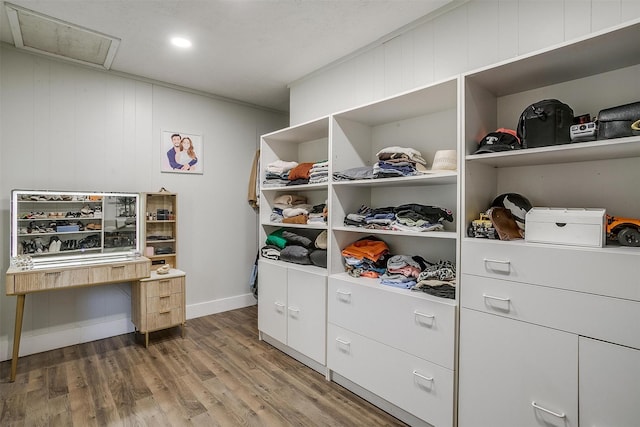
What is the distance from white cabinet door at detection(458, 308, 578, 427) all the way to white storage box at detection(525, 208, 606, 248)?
1.30ft

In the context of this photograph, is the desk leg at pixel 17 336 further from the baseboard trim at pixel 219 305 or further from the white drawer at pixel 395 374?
the white drawer at pixel 395 374

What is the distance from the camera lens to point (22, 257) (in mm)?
2600

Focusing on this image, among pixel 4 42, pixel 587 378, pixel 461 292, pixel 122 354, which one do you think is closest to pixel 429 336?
pixel 461 292

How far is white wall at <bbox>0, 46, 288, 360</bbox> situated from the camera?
278 cm

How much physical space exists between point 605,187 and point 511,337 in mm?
876

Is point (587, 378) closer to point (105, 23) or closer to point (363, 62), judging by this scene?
point (363, 62)

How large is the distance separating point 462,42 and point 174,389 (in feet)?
10.2

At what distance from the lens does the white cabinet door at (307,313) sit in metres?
2.49

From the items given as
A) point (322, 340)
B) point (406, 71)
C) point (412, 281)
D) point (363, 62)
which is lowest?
point (322, 340)

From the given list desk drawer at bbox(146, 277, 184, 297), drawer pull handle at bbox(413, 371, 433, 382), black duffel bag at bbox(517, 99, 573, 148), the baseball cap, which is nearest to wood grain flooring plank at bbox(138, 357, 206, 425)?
desk drawer at bbox(146, 277, 184, 297)

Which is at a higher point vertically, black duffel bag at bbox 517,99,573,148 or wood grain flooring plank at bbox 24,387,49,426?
black duffel bag at bbox 517,99,573,148

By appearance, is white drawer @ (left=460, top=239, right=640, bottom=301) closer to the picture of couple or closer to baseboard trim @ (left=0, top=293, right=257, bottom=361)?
the picture of couple

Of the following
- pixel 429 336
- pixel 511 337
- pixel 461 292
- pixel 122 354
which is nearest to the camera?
pixel 511 337

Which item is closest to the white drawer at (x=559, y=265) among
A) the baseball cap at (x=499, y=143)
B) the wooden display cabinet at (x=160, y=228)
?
the baseball cap at (x=499, y=143)
